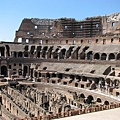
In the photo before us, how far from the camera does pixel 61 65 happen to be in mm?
52906

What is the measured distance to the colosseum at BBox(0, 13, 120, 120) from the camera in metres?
33.9

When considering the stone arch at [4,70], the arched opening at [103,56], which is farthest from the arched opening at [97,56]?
the stone arch at [4,70]

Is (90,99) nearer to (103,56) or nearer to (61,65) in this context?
(61,65)

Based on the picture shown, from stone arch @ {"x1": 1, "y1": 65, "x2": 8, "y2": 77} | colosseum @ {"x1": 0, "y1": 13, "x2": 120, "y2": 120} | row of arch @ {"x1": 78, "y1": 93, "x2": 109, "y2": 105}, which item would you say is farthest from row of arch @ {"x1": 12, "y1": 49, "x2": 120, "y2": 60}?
row of arch @ {"x1": 78, "y1": 93, "x2": 109, "y2": 105}

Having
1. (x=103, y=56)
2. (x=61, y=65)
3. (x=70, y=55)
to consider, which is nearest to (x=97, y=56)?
(x=103, y=56)

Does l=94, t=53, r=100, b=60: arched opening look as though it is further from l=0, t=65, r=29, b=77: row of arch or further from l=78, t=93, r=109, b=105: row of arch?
l=0, t=65, r=29, b=77: row of arch

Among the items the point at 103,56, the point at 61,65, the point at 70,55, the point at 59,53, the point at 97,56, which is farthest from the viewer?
the point at 70,55

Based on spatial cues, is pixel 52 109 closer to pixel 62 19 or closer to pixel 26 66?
pixel 26 66

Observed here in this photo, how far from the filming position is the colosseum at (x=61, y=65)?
33.9 meters

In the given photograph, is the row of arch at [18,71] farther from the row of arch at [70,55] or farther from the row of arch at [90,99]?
the row of arch at [90,99]

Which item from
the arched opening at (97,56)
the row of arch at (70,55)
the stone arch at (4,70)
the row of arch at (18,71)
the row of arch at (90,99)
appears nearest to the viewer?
the row of arch at (90,99)

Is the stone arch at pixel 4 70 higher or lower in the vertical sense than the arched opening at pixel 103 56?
lower

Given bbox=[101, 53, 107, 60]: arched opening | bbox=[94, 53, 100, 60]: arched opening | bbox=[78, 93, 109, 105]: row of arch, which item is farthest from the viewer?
bbox=[94, 53, 100, 60]: arched opening

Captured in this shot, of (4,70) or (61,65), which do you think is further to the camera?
(4,70)
